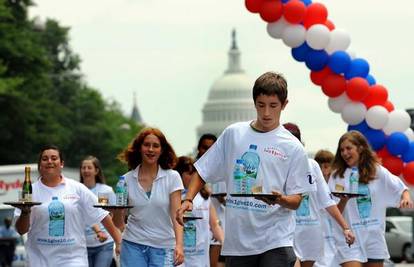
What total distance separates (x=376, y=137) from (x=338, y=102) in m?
0.72

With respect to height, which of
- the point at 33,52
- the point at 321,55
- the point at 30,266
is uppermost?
the point at 33,52

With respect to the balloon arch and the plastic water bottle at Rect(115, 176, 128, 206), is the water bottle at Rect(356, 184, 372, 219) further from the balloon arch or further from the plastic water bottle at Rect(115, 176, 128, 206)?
the balloon arch

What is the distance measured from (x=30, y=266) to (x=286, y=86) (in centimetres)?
390

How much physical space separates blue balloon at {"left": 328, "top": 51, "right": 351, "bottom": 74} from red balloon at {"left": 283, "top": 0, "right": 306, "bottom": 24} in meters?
0.74

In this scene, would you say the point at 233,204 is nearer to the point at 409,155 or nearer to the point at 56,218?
the point at 56,218

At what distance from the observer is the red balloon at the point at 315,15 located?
20.1 metres

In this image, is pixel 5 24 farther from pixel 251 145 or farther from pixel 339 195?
pixel 251 145

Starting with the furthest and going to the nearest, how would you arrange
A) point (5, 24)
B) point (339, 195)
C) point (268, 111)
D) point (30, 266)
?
point (5, 24)
point (339, 195)
point (30, 266)
point (268, 111)

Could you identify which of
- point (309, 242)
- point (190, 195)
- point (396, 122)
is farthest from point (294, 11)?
point (190, 195)

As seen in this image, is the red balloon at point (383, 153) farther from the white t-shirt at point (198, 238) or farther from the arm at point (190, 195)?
the arm at point (190, 195)

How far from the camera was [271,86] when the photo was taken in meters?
9.37

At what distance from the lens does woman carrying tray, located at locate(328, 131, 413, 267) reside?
563 inches

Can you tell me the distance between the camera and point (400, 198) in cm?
1429

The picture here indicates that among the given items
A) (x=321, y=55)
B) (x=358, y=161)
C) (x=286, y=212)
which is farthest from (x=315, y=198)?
Result: (x=321, y=55)
